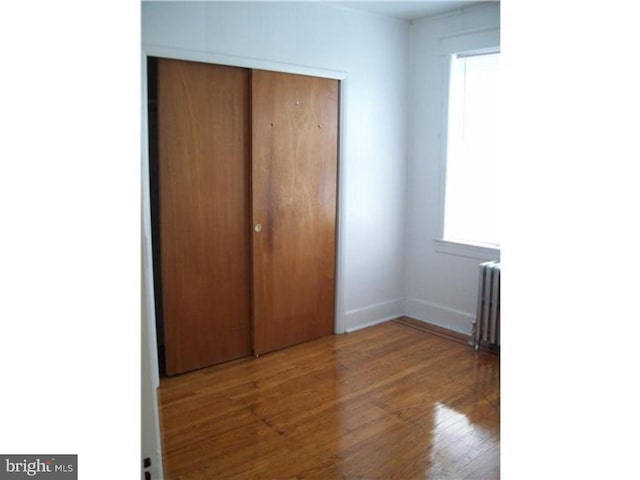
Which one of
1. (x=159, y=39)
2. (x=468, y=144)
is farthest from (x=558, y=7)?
(x=468, y=144)

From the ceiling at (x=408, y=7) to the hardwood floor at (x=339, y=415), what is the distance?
7.85 ft

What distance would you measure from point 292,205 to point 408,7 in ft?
5.37

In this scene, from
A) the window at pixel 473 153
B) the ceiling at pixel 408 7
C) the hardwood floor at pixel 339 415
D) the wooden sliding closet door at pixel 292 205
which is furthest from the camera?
the window at pixel 473 153

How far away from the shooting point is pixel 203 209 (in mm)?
3059

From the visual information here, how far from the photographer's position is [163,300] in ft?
9.86

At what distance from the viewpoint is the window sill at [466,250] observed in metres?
3.67

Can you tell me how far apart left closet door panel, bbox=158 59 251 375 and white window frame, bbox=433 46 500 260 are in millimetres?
1541

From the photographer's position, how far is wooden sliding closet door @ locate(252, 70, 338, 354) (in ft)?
10.7

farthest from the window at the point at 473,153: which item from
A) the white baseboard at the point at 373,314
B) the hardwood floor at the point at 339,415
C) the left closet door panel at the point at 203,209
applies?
the left closet door panel at the point at 203,209

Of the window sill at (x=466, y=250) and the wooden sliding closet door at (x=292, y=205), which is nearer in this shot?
the wooden sliding closet door at (x=292, y=205)

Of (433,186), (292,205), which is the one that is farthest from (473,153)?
(292,205)

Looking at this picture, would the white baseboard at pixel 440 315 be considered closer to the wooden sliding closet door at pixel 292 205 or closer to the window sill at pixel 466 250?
the window sill at pixel 466 250

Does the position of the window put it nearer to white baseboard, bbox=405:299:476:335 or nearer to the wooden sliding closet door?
white baseboard, bbox=405:299:476:335

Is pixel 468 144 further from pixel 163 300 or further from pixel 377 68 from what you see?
pixel 163 300
